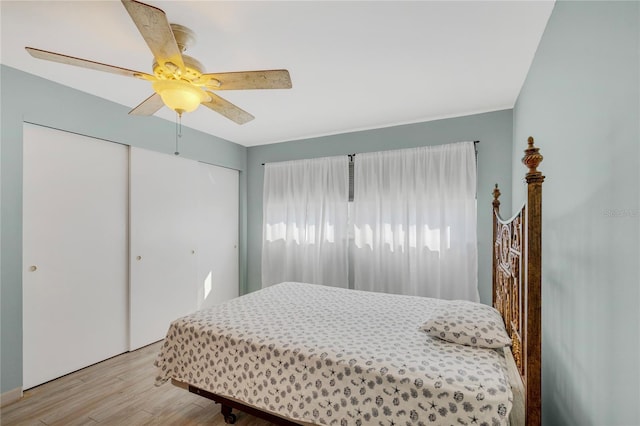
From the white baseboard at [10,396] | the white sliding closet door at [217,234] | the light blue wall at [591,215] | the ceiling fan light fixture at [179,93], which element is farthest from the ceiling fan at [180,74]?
the white baseboard at [10,396]

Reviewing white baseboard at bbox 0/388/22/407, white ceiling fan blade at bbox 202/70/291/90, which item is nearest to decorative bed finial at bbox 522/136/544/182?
white ceiling fan blade at bbox 202/70/291/90

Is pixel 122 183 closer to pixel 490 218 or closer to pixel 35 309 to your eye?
pixel 35 309

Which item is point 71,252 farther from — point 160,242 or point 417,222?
point 417,222

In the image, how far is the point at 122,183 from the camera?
3.06 meters

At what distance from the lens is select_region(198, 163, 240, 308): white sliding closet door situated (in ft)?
13.1

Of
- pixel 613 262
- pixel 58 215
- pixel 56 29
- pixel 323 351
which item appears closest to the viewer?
pixel 613 262

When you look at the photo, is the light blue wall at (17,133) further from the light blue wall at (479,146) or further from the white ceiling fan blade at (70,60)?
the light blue wall at (479,146)

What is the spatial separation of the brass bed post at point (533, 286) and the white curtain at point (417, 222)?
214 centimetres

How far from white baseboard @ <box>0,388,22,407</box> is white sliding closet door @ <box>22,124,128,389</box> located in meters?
0.11

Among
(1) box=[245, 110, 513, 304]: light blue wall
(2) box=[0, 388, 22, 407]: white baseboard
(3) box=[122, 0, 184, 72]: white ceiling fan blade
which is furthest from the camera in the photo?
(1) box=[245, 110, 513, 304]: light blue wall

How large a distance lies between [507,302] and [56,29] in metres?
3.28

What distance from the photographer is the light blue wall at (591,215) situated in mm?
877

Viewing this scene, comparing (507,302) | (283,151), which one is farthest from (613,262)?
(283,151)

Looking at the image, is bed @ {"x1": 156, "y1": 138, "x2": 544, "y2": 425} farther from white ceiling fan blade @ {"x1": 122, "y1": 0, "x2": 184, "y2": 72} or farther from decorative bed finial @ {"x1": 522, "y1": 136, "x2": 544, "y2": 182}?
white ceiling fan blade @ {"x1": 122, "y1": 0, "x2": 184, "y2": 72}
